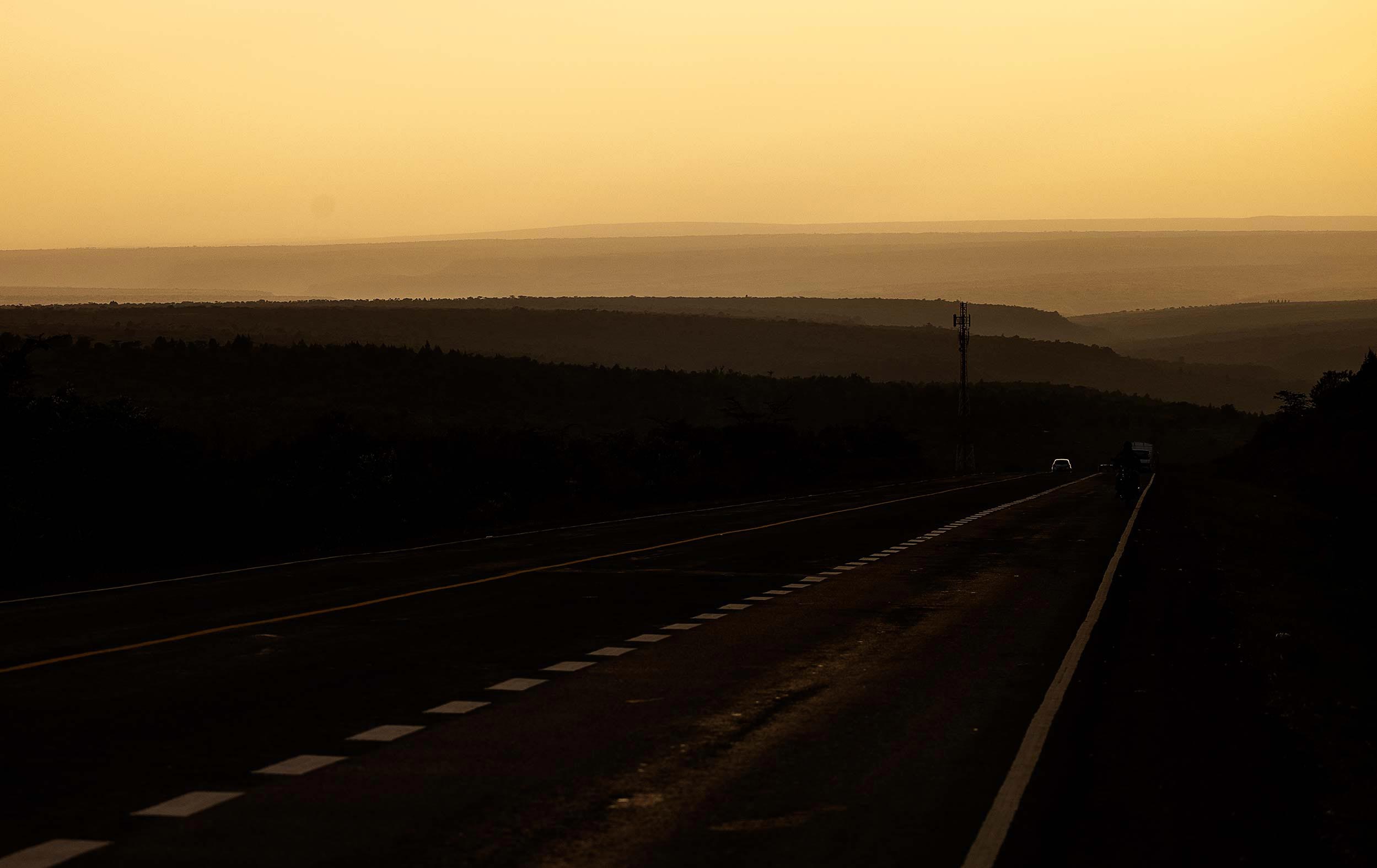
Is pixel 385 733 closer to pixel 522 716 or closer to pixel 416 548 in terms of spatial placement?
pixel 522 716

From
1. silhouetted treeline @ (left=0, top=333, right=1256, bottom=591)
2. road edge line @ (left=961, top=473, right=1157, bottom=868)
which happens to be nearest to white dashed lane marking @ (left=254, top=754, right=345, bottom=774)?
road edge line @ (left=961, top=473, right=1157, bottom=868)

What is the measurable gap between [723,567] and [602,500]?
83.4 feet

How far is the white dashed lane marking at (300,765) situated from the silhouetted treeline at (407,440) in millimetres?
17532

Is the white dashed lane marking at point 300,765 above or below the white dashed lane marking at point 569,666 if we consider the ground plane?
above

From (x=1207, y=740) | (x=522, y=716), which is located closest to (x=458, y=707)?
(x=522, y=716)

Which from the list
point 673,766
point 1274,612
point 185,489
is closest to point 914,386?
point 185,489

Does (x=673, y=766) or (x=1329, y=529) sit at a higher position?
(x=673, y=766)

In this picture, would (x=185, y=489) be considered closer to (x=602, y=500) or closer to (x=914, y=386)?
(x=602, y=500)

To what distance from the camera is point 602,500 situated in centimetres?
4756

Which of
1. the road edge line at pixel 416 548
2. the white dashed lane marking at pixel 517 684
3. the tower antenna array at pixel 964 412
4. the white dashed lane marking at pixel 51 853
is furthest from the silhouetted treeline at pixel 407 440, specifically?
the white dashed lane marking at pixel 51 853

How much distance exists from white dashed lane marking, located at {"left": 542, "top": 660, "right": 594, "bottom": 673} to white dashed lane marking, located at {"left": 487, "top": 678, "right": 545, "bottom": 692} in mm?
454

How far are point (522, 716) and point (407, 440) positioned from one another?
1768 inches

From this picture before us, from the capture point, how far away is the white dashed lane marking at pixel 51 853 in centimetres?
628

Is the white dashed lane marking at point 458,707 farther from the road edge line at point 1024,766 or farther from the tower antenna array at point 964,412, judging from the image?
the tower antenna array at point 964,412
